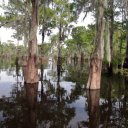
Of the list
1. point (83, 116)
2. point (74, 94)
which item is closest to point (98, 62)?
point (74, 94)

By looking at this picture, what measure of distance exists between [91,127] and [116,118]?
196 cm

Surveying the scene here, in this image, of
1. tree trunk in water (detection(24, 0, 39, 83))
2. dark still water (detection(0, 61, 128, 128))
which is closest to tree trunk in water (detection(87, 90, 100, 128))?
dark still water (detection(0, 61, 128, 128))

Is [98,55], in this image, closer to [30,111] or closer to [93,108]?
[93,108]

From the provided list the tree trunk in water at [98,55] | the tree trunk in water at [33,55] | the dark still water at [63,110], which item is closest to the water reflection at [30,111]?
the dark still water at [63,110]

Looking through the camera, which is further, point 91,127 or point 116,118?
point 116,118

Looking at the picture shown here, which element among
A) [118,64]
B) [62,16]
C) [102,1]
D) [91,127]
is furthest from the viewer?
[62,16]

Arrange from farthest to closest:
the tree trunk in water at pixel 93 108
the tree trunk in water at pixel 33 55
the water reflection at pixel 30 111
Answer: the tree trunk in water at pixel 33 55 < the tree trunk in water at pixel 93 108 < the water reflection at pixel 30 111

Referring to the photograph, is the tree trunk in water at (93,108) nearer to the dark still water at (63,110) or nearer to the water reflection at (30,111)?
the dark still water at (63,110)

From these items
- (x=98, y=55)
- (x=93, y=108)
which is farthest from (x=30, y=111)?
(x=98, y=55)

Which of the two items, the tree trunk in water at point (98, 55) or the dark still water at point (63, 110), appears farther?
the tree trunk in water at point (98, 55)

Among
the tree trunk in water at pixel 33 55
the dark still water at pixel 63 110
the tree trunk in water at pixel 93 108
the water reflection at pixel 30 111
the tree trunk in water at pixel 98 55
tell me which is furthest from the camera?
the tree trunk in water at pixel 33 55

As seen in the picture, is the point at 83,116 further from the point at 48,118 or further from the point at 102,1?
the point at 102,1

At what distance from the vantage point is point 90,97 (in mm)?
16328

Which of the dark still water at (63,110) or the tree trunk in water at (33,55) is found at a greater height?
the tree trunk in water at (33,55)
